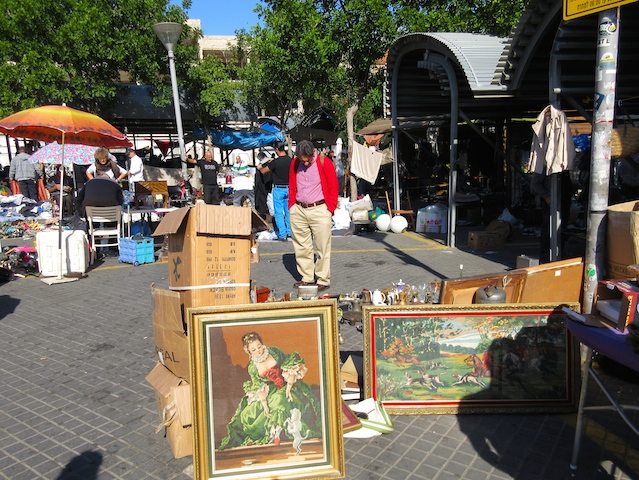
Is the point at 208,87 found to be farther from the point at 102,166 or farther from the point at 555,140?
the point at 555,140

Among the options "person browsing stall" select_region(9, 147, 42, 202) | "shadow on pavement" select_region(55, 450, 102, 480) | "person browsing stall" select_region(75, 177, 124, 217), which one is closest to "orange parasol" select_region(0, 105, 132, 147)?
"person browsing stall" select_region(75, 177, 124, 217)

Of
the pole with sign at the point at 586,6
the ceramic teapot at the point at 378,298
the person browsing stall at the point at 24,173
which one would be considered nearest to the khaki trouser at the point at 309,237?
the ceramic teapot at the point at 378,298

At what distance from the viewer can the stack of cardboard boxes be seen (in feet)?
11.9

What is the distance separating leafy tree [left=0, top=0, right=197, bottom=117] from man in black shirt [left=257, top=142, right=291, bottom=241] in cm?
767

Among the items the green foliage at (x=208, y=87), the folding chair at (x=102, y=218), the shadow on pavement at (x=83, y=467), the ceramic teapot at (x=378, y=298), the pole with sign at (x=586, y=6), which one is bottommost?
the shadow on pavement at (x=83, y=467)

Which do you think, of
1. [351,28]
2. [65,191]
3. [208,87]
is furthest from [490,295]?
[208,87]

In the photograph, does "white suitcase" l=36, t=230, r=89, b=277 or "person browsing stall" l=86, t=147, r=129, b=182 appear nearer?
"white suitcase" l=36, t=230, r=89, b=277

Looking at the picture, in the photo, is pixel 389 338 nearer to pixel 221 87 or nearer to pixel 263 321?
pixel 263 321

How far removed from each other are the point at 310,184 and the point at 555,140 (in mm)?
Result: 3070

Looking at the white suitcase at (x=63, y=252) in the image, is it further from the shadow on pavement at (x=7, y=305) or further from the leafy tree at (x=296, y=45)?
the leafy tree at (x=296, y=45)

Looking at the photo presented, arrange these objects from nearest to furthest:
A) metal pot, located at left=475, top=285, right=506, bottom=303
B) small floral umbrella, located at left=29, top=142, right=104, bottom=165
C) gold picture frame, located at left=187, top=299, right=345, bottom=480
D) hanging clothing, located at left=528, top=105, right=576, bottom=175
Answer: gold picture frame, located at left=187, top=299, right=345, bottom=480, metal pot, located at left=475, top=285, right=506, bottom=303, hanging clothing, located at left=528, top=105, right=576, bottom=175, small floral umbrella, located at left=29, top=142, right=104, bottom=165

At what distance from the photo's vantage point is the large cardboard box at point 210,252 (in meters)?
4.04

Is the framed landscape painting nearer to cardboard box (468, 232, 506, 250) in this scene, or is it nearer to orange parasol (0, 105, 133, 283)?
orange parasol (0, 105, 133, 283)

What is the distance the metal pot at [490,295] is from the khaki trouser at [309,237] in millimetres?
2793
